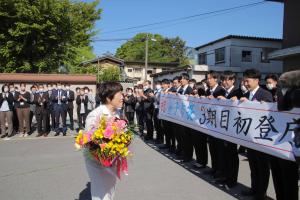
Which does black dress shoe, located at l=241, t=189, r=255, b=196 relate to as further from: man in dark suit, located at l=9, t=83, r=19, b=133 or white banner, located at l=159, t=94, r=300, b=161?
man in dark suit, located at l=9, t=83, r=19, b=133

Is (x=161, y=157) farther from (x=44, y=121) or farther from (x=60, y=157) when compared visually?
(x=44, y=121)

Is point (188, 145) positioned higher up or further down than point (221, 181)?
higher up

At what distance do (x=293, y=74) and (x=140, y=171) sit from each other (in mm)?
4688

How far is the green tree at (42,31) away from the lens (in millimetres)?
23672

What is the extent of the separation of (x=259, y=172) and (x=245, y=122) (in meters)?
0.85

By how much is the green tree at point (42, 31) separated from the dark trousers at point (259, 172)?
21205mm

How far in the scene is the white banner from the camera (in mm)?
4720

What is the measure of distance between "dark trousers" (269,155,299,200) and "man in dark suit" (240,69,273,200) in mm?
400

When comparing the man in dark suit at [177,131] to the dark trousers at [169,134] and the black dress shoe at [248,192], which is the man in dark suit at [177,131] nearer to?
the dark trousers at [169,134]

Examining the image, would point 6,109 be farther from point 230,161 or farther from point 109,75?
point 109,75

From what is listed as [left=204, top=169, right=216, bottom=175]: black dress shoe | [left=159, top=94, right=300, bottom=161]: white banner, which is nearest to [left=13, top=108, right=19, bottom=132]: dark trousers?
[left=159, top=94, right=300, bottom=161]: white banner

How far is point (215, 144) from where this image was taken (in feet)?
22.6

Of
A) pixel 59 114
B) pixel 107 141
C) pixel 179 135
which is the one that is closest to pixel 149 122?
pixel 179 135

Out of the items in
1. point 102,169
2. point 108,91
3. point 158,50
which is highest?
point 158,50
